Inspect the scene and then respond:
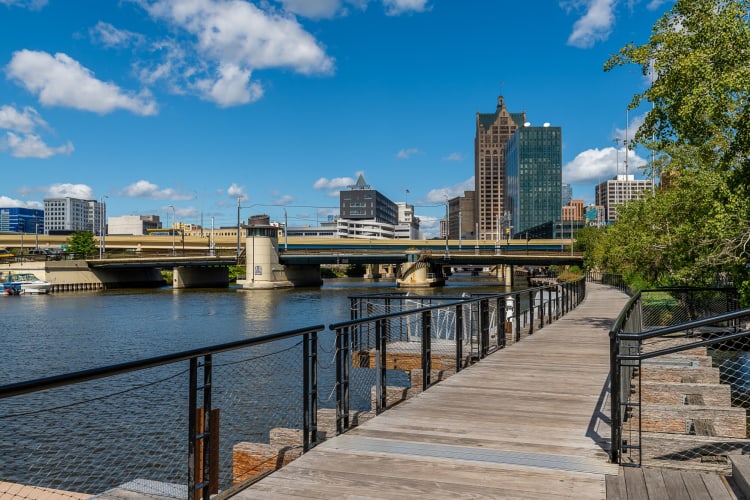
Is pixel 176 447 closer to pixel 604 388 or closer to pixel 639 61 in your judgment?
pixel 604 388

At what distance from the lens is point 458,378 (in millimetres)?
10062

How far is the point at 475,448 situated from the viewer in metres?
6.15

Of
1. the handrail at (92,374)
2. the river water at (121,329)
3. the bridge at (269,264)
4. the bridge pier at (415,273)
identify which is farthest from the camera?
the bridge pier at (415,273)

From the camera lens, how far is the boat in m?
76.8

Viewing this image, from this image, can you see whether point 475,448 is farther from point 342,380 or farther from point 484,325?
point 484,325

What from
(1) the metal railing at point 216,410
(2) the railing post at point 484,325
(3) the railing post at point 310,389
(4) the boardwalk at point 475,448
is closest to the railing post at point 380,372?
(1) the metal railing at point 216,410

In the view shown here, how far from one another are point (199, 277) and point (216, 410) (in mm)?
93558

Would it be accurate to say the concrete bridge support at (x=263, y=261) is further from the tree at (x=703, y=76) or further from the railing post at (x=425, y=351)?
the railing post at (x=425, y=351)

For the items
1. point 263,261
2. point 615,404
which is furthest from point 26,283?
point 615,404

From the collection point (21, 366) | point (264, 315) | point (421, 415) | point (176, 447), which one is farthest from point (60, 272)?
point (421, 415)

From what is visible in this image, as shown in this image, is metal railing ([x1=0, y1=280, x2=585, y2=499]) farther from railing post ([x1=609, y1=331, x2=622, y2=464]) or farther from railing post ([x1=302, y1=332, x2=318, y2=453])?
railing post ([x1=609, y1=331, x2=622, y2=464])

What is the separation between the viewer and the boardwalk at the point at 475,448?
5.01m

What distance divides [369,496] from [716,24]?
14917 mm

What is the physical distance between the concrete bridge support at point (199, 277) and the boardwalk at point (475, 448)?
8564cm
